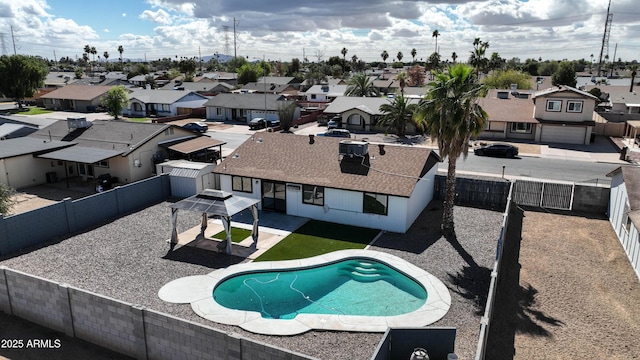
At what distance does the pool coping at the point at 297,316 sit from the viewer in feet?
52.7

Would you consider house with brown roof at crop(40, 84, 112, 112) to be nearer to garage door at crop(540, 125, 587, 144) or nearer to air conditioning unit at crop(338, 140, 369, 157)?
air conditioning unit at crop(338, 140, 369, 157)

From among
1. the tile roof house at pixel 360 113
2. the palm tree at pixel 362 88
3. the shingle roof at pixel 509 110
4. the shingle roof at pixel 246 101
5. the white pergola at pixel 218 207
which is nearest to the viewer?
the white pergola at pixel 218 207

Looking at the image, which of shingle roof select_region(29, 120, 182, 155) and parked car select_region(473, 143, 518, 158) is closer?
shingle roof select_region(29, 120, 182, 155)

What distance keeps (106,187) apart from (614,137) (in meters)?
55.2

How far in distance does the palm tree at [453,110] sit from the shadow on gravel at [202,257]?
11.8 meters

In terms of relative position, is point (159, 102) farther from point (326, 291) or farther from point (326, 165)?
point (326, 291)

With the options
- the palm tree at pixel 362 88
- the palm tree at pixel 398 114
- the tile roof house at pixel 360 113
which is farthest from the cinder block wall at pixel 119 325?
the palm tree at pixel 362 88

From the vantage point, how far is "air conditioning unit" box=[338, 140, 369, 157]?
90.7ft

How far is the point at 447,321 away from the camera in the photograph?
53.9ft

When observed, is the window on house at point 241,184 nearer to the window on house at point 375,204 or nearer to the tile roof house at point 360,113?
the window on house at point 375,204

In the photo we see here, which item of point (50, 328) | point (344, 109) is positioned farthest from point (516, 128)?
point (50, 328)

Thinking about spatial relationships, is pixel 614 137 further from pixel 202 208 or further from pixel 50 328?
pixel 50 328

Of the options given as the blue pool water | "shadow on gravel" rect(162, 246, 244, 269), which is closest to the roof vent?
"shadow on gravel" rect(162, 246, 244, 269)

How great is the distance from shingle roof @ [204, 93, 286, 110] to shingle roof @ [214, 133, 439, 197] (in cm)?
3712
